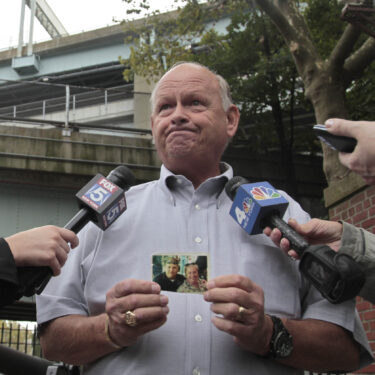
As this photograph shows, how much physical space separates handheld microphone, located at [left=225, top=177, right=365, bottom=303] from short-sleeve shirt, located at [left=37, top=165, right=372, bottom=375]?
162 millimetres

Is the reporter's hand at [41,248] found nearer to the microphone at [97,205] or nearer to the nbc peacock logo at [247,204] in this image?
the microphone at [97,205]

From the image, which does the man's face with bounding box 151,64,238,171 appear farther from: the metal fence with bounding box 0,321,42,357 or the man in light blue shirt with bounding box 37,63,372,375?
the metal fence with bounding box 0,321,42,357

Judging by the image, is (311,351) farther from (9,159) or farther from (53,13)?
(53,13)

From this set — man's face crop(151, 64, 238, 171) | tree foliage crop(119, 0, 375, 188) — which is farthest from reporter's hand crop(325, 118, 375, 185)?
tree foliage crop(119, 0, 375, 188)

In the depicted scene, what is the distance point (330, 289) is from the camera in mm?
1449

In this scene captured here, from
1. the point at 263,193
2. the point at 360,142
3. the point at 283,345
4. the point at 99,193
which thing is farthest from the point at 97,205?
the point at 360,142

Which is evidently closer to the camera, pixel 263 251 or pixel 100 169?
pixel 263 251

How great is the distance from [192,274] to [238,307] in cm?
20

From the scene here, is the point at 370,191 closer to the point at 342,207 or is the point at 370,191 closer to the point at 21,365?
the point at 342,207

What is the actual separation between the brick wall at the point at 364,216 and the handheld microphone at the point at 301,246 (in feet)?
10.8

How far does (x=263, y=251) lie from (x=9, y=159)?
8736 mm

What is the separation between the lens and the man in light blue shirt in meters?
1.61

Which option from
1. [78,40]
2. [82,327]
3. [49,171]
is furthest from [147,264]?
[78,40]

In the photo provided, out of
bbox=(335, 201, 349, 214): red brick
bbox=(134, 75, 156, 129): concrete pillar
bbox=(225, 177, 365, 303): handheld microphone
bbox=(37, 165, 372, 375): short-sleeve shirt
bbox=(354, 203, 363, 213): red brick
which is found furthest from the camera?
bbox=(134, 75, 156, 129): concrete pillar
